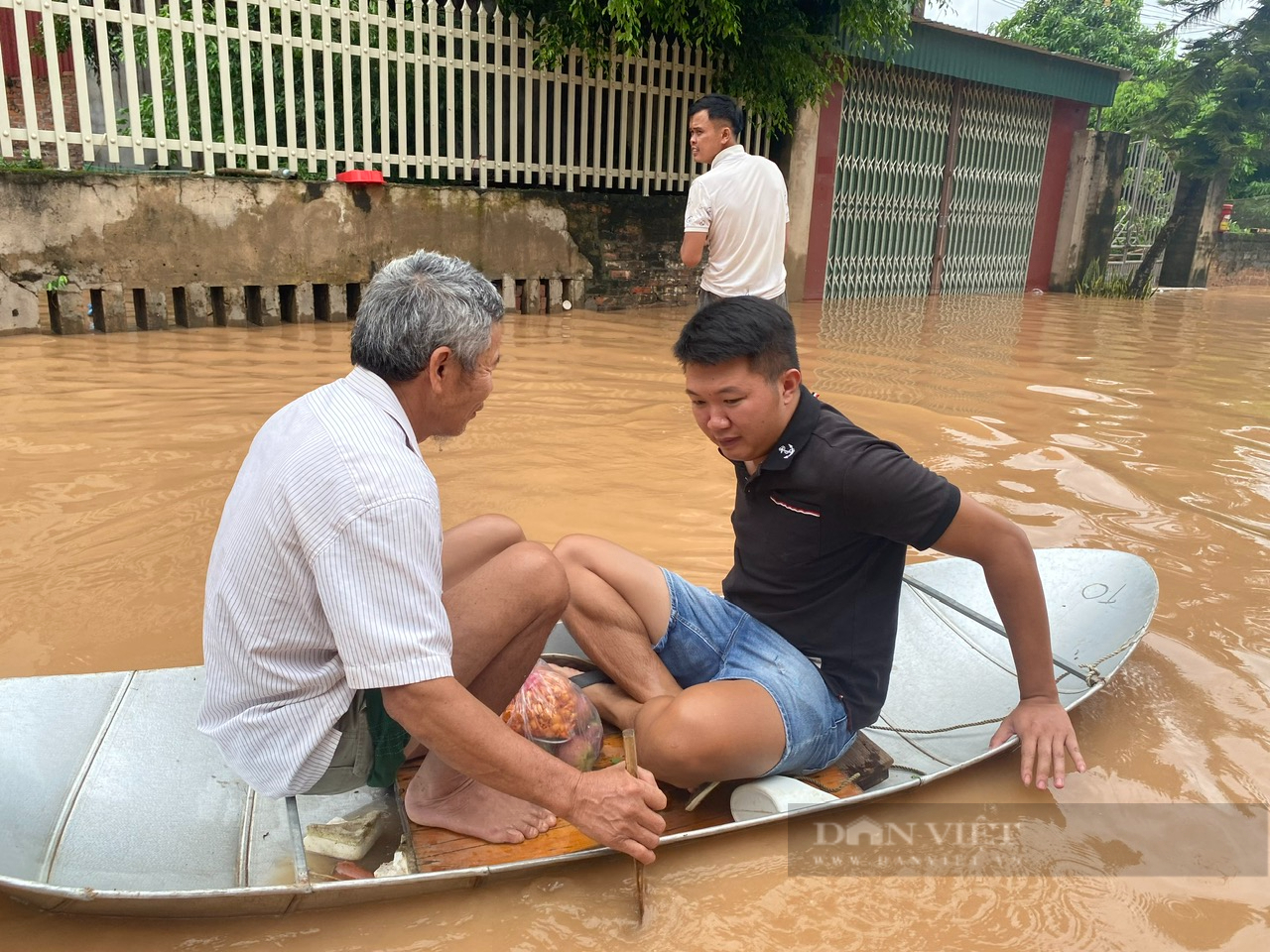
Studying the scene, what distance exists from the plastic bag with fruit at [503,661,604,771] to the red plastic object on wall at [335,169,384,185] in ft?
19.5

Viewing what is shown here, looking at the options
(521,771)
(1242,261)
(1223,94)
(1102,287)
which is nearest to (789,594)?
(521,771)

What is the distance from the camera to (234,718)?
1.67 metres

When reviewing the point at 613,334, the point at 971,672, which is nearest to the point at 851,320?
the point at 613,334

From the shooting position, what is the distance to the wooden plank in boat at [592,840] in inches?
72.3

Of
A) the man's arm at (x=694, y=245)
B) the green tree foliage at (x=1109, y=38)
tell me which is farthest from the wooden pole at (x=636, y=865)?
the green tree foliage at (x=1109, y=38)

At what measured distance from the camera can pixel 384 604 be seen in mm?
1454

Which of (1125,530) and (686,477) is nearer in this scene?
(1125,530)

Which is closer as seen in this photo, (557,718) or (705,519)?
(557,718)

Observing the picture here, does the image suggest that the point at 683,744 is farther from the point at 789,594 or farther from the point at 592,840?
the point at 789,594

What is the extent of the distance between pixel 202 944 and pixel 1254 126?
19787mm

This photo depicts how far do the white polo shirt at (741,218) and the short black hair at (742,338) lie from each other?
2.40 meters

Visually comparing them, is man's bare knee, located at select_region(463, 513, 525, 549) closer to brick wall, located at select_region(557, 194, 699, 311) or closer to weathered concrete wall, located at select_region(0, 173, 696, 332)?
weathered concrete wall, located at select_region(0, 173, 696, 332)

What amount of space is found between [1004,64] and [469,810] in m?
12.5

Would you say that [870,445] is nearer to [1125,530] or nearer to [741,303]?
[741,303]
